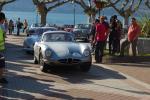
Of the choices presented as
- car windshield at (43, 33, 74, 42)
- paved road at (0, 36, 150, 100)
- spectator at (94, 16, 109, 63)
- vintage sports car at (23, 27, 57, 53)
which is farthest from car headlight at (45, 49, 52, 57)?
vintage sports car at (23, 27, 57, 53)

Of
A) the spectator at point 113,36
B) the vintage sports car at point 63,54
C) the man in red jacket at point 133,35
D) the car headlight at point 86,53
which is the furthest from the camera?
the spectator at point 113,36

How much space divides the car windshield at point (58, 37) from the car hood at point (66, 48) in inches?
30.1

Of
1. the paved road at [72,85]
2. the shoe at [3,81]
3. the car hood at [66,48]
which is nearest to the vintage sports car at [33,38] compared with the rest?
the paved road at [72,85]

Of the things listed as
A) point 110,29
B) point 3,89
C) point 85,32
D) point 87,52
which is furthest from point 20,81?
point 85,32

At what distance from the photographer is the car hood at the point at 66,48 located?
16594 millimetres

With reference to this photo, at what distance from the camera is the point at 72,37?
61.0 feet

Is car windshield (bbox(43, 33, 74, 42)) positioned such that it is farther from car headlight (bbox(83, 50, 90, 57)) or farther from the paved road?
car headlight (bbox(83, 50, 90, 57))

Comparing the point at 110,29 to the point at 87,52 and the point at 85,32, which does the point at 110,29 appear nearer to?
the point at 87,52

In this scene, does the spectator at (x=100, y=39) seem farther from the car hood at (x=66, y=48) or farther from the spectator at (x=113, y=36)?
the car hood at (x=66, y=48)

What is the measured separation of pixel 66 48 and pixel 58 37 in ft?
5.39

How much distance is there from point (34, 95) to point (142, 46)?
1081 centimetres

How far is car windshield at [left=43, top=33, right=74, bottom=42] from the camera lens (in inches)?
722

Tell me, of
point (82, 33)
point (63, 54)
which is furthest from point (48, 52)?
point (82, 33)

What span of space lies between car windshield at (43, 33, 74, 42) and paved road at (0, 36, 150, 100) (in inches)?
43.2
